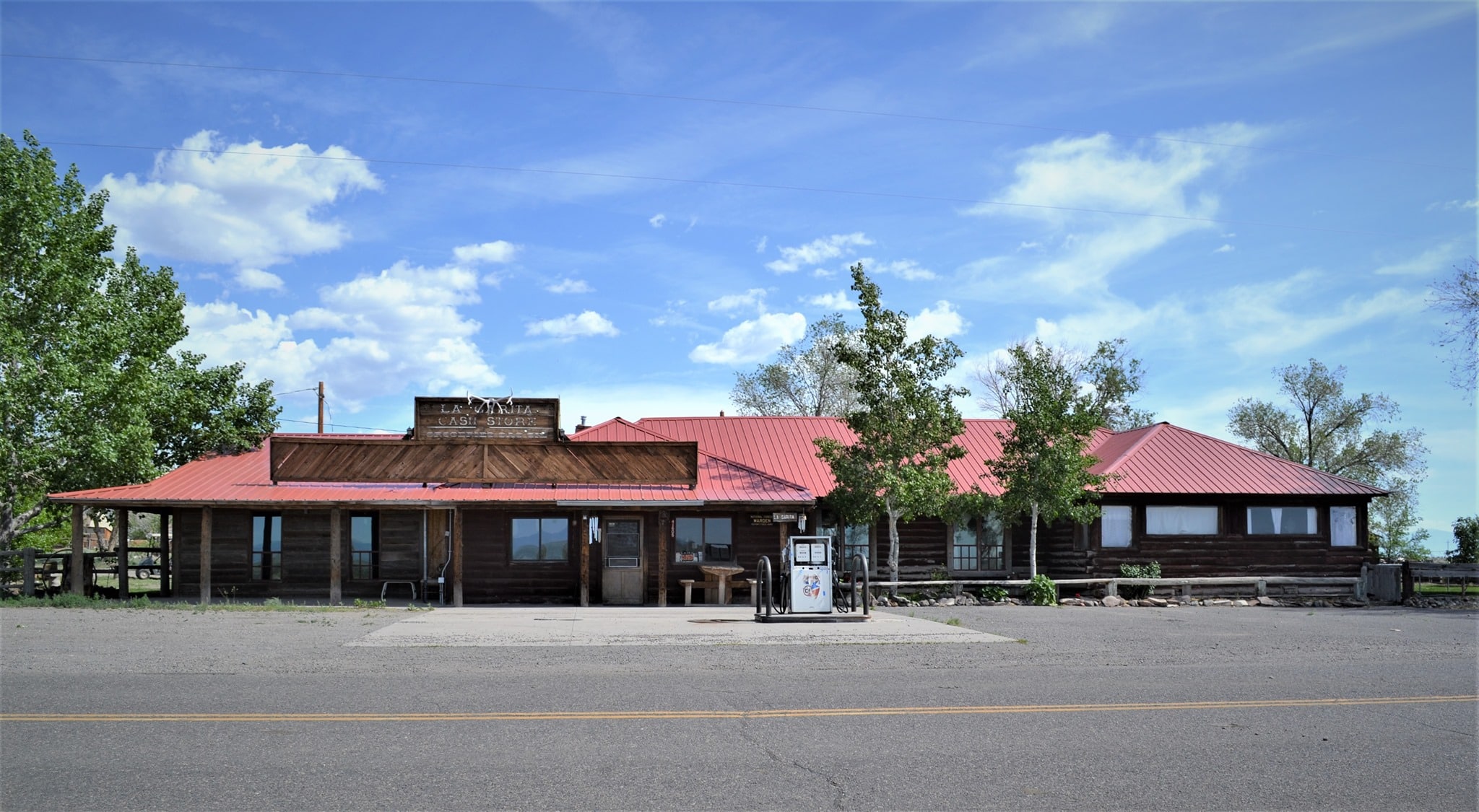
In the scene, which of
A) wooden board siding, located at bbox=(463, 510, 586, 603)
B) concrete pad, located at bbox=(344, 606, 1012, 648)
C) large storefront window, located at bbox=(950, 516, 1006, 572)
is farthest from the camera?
large storefront window, located at bbox=(950, 516, 1006, 572)

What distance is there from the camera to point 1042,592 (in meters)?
25.9

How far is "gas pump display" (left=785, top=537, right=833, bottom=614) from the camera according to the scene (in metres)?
19.2

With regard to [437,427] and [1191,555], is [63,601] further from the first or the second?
[1191,555]

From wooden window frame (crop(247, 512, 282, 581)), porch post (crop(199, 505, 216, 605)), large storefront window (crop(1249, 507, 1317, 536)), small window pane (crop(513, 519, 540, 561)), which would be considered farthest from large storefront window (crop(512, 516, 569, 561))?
large storefront window (crop(1249, 507, 1317, 536))

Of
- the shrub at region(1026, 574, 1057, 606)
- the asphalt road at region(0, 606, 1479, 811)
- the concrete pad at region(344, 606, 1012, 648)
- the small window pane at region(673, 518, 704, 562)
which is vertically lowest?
the shrub at region(1026, 574, 1057, 606)

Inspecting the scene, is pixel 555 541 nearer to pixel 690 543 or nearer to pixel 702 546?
pixel 690 543

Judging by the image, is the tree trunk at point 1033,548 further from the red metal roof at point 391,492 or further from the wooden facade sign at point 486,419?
the wooden facade sign at point 486,419

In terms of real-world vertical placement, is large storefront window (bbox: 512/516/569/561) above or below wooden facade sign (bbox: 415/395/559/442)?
below

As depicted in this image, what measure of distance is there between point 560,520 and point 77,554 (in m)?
10.1

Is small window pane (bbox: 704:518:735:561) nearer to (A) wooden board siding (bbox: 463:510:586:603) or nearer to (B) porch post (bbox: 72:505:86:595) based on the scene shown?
(A) wooden board siding (bbox: 463:510:586:603)

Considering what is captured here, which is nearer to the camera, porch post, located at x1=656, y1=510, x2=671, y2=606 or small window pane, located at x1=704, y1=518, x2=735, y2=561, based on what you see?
porch post, located at x1=656, y1=510, x2=671, y2=606

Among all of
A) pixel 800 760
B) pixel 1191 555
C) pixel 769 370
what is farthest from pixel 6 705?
pixel 769 370

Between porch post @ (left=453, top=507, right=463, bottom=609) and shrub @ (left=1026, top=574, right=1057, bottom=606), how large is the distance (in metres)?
13.3

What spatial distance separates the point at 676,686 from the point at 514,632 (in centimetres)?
657
